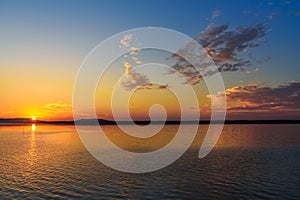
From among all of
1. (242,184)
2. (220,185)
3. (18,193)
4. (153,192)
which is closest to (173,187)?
(153,192)

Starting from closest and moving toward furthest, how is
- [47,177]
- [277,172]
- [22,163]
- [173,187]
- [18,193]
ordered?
1. [18,193]
2. [173,187]
3. [47,177]
4. [277,172]
5. [22,163]

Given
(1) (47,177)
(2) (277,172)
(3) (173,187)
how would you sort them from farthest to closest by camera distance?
(2) (277,172) < (1) (47,177) < (3) (173,187)

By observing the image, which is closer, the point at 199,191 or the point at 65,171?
the point at 199,191

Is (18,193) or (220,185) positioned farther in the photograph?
(220,185)

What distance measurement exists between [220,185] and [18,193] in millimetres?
19651

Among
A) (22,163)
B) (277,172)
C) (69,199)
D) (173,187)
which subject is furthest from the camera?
(22,163)

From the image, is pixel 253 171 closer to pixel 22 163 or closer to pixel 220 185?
pixel 220 185

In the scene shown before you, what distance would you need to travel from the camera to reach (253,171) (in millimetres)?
34906

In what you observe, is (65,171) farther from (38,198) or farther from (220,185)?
(220,185)

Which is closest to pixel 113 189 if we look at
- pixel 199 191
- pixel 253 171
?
pixel 199 191

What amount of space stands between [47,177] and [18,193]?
659 centimetres

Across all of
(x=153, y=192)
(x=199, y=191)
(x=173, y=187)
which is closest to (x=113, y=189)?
(x=153, y=192)

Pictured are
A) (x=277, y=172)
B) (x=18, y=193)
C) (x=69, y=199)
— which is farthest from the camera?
(x=277, y=172)

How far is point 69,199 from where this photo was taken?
902 inches
